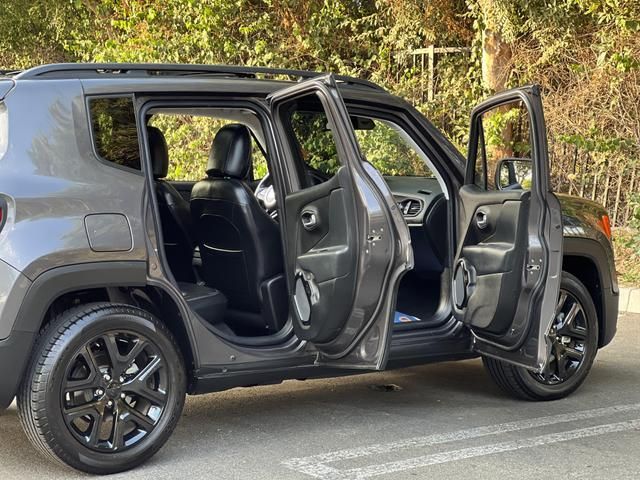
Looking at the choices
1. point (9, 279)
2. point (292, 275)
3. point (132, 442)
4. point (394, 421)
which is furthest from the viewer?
point (394, 421)

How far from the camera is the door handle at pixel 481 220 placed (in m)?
5.30

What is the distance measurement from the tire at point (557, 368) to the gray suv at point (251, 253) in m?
0.01

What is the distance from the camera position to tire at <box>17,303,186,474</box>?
4.29m

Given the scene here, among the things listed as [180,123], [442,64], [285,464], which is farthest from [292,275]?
[442,64]

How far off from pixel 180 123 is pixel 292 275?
221 inches

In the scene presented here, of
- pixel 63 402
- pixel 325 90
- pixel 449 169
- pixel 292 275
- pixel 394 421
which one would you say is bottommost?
pixel 394 421

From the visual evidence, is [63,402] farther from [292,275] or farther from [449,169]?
[449,169]

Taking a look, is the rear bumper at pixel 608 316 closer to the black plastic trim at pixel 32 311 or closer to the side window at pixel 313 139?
the side window at pixel 313 139

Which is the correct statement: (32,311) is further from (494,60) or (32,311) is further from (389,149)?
(494,60)

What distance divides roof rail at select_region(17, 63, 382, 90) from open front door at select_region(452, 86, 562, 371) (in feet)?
2.76

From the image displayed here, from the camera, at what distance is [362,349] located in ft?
15.6

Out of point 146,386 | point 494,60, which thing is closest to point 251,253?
point 146,386

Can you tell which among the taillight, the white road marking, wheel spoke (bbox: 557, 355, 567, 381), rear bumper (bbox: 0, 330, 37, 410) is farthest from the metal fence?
rear bumper (bbox: 0, 330, 37, 410)

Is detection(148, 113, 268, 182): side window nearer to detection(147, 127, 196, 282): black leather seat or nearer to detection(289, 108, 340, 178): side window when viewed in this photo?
detection(147, 127, 196, 282): black leather seat
